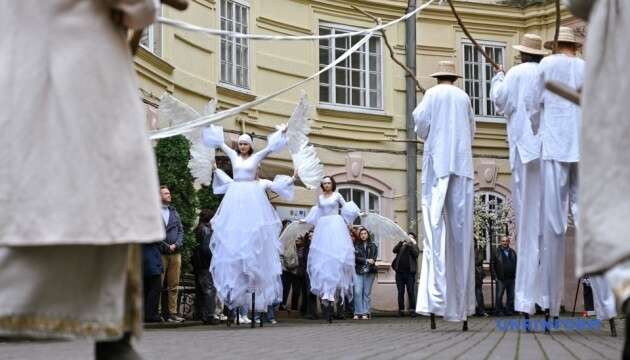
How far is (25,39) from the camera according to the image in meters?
4.66

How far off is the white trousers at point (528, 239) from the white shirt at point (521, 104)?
0.53 feet

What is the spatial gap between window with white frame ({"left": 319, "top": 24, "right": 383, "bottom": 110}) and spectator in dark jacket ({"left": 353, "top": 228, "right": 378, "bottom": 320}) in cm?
576

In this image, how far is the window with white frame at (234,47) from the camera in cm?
2383

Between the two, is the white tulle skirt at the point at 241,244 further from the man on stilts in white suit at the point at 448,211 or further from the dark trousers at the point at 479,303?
the dark trousers at the point at 479,303

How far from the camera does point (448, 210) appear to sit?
12195 millimetres

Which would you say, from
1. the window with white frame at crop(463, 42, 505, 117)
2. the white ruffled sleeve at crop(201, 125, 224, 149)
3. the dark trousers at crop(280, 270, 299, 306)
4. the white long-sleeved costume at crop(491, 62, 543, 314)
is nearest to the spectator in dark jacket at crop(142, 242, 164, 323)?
the white ruffled sleeve at crop(201, 125, 224, 149)

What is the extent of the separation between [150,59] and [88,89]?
15.1 m

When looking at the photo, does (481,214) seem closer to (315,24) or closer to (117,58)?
(315,24)

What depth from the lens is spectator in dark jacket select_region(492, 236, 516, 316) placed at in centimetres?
2475

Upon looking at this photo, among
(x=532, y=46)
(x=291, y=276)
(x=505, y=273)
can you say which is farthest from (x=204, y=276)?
(x=505, y=273)

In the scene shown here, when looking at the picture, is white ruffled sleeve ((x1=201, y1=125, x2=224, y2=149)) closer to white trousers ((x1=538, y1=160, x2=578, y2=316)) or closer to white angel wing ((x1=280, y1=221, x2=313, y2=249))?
white angel wing ((x1=280, y1=221, x2=313, y2=249))

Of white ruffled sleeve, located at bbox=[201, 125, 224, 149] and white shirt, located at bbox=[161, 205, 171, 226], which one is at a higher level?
white ruffled sleeve, located at bbox=[201, 125, 224, 149]

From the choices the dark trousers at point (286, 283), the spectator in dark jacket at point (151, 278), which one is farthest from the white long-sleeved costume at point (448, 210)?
the dark trousers at point (286, 283)

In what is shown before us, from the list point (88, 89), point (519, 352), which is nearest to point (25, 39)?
point (88, 89)
